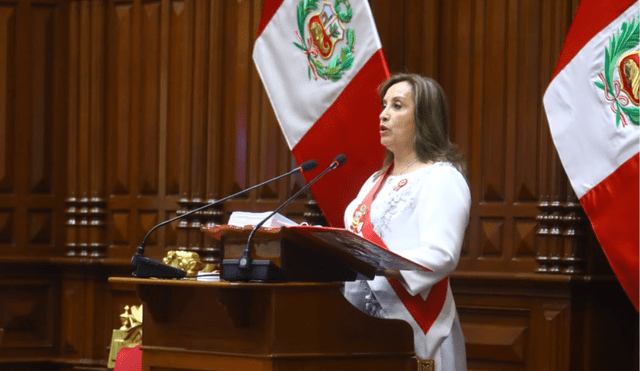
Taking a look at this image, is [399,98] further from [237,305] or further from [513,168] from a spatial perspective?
[513,168]

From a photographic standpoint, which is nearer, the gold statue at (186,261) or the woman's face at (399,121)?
the woman's face at (399,121)

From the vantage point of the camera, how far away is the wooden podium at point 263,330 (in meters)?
2.54

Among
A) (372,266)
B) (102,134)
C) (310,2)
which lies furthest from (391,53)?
(372,266)

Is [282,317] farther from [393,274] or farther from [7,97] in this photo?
[7,97]

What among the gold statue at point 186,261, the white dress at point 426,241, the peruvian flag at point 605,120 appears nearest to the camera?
the white dress at point 426,241

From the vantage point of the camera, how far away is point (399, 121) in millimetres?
3252

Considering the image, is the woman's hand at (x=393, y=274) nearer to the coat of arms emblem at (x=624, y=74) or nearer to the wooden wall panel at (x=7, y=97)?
the coat of arms emblem at (x=624, y=74)

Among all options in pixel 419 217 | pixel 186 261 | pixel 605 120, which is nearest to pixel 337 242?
pixel 419 217

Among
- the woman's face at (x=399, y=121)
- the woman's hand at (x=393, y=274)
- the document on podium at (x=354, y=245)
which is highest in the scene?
the woman's face at (x=399, y=121)

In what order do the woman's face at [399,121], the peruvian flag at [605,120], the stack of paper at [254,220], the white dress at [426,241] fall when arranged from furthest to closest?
the peruvian flag at [605,120] < the woman's face at [399,121] < the white dress at [426,241] < the stack of paper at [254,220]

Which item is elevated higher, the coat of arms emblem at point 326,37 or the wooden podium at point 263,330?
the coat of arms emblem at point 326,37

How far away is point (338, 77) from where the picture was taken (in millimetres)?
4375

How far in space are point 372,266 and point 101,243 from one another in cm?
315

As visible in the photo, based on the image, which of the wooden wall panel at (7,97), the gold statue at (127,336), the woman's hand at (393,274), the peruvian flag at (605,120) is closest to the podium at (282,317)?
the woman's hand at (393,274)
